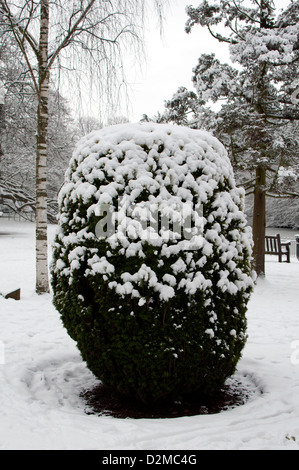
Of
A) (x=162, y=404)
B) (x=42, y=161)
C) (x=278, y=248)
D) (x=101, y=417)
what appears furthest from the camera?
(x=278, y=248)

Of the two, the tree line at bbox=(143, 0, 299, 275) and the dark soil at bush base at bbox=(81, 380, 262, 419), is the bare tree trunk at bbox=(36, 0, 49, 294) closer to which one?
the tree line at bbox=(143, 0, 299, 275)

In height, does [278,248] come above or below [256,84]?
below

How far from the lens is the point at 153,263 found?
113 inches

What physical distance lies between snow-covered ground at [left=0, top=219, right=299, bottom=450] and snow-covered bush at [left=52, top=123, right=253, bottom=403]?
1.27ft

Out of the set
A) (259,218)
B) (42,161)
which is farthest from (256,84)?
(42,161)

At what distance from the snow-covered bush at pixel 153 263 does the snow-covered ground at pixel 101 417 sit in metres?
0.39

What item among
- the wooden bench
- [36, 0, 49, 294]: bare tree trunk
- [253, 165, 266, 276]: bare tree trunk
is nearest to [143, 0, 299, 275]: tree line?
[253, 165, 266, 276]: bare tree trunk

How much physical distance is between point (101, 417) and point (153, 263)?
1265 mm

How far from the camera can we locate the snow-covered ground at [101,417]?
2510 mm

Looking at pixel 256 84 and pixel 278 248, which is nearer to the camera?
pixel 256 84

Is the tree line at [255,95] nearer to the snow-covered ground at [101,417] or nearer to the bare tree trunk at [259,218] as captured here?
the bare tree trunk at [259,218]

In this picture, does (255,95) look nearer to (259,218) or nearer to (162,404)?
(259,218)

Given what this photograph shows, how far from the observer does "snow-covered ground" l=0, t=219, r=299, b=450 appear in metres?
2.51

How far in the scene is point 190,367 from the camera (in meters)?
3.02
